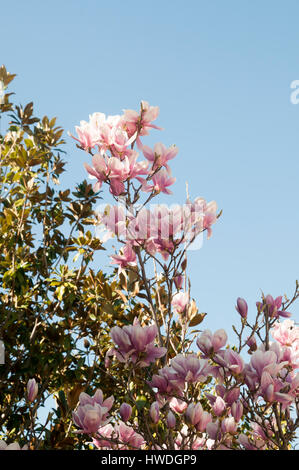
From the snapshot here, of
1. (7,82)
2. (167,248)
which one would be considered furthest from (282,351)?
(7,82)

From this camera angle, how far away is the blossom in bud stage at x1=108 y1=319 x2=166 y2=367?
158 centimetres

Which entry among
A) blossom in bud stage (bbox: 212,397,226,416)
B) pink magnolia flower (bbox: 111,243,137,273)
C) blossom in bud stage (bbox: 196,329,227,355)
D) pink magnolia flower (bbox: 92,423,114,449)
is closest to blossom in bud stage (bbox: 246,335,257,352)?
blossom in bud stage (bbox: 196,329,227,355)

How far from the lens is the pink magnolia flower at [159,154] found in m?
1.92

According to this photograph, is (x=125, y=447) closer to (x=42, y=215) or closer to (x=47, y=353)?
(x=47, y=353)

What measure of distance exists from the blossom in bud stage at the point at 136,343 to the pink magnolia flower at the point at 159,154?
0.66 metres

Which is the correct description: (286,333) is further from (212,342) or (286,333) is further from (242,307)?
(212,342)

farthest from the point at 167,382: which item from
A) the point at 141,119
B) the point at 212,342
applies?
the point at 141,119

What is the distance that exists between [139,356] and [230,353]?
0.30m

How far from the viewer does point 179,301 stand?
1945mm

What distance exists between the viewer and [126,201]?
1899 mm

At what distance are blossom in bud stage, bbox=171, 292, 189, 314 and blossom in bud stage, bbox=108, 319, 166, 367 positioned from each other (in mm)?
347

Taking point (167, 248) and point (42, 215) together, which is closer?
point (167, 248)

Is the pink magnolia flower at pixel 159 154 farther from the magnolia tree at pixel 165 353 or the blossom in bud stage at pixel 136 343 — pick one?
the blossom in bud stage at pixel 136 343

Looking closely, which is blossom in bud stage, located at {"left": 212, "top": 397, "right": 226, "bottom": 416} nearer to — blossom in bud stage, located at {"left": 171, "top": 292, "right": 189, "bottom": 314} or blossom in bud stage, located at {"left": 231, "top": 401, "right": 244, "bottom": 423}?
blossom in bud stage, located at {"left": 231, "top": 401, "right": 244, "bottom": 423}
